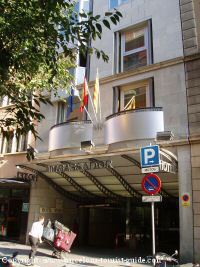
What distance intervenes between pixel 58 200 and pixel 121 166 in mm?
5718

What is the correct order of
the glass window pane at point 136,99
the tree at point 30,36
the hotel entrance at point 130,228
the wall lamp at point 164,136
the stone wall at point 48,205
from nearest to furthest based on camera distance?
the tree at point 30,36
the wall lamp at point 164,136
the glass window pane at point 136,99
the hotel entrance at point 130,228
the stone wall at point 48,205

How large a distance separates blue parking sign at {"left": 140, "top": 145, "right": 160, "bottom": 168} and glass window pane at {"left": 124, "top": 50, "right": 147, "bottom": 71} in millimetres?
6932

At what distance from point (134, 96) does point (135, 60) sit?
1859 millimetres

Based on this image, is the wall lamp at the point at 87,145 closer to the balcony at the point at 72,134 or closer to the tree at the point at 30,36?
the balcony at the point at 72,134

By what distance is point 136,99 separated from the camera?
16172mm

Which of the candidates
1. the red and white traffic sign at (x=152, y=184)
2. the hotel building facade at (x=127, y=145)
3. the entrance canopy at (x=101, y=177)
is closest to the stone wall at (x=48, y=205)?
the hotel building facade at (x=127, y=145)

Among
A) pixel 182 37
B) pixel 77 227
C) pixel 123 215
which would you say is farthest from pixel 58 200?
pixel 182 37

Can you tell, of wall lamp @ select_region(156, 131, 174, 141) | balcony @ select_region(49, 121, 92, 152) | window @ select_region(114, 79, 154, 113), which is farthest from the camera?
balcony @ select_region(49, 121, 92, 152)

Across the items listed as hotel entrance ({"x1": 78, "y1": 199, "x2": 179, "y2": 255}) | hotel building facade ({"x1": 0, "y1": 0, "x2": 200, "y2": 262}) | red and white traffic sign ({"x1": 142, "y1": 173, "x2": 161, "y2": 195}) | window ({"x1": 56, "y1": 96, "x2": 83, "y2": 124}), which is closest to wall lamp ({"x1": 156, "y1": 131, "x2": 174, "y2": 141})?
hotel building facade ({"x1": 0, "y1": 0, "x2": 200, "y2": 262})

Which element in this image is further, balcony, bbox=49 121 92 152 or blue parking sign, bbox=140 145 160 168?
balcony, bbox=49 121 92 152

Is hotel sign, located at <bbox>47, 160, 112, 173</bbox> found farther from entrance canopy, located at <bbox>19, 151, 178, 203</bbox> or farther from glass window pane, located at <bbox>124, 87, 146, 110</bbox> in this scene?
glass window pane, located at <bbox>124, 87, 146, 110</bbox>

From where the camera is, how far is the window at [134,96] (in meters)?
15.7

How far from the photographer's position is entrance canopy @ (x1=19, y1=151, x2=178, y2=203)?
14359 mm

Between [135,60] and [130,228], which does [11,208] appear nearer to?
[130,228]
